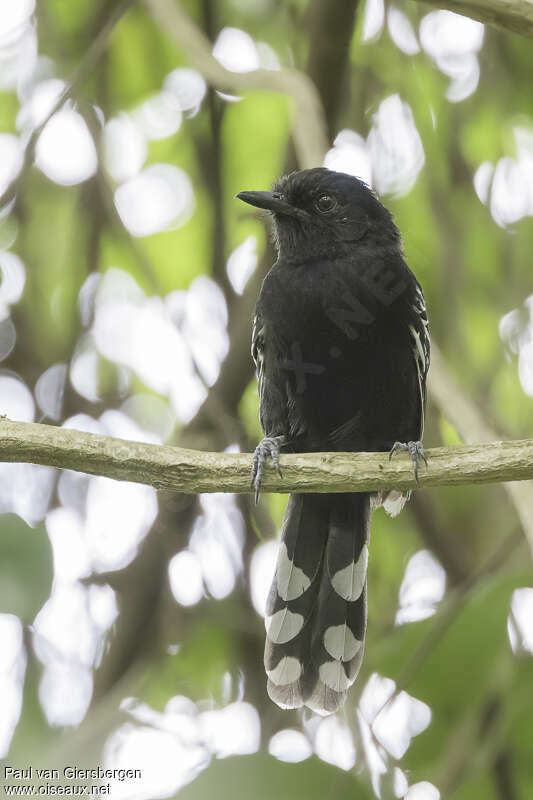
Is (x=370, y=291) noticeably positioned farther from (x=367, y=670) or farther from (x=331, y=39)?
(x=367, y=670)

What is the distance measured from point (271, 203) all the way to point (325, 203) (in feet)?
0.94

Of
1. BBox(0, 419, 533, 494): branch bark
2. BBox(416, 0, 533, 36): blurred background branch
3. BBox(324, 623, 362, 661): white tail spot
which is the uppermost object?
BBox(416, 0, 533, 36): blurred background branch

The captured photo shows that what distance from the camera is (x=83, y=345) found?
172 inches

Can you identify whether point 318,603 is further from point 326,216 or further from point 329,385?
point 326,216

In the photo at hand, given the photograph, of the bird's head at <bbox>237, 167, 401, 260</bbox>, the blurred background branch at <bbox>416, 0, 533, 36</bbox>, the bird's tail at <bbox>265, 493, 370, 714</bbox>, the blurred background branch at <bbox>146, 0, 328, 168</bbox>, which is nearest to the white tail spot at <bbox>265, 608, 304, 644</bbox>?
the bird's tail at <bbox>265, 493, 370, 714</bbox>

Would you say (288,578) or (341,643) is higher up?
(288,578)

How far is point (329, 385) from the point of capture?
3.90 metres

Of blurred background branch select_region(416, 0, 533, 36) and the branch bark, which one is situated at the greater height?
blurred background branch select_region(416, 0, 533, 36)

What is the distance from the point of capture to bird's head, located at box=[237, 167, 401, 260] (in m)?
4.12

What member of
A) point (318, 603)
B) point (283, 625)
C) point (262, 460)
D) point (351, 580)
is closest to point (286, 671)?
point (283, 625)

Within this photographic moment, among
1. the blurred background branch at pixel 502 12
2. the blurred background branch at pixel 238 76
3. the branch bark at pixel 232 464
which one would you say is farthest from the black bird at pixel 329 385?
the blurred background branch at pixel 502 12

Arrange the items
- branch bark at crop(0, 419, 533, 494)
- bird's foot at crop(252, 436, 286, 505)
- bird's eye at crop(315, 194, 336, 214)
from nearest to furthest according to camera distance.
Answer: branch bark at crop(0, 419, 533, 494) < bird's foot at crop(252, 436, 286, 505) < bird's eye at crop(315, 194, 336, 214)

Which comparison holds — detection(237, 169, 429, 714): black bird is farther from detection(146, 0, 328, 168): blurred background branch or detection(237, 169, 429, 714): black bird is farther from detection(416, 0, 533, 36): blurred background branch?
detection(416, 0, 533, 36): blurred background branch

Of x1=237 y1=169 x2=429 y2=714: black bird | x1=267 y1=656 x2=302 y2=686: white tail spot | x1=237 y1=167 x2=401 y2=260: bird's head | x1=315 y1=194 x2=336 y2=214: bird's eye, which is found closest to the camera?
x1=267 y1=656 x2=302 y2=686: white tail spot
